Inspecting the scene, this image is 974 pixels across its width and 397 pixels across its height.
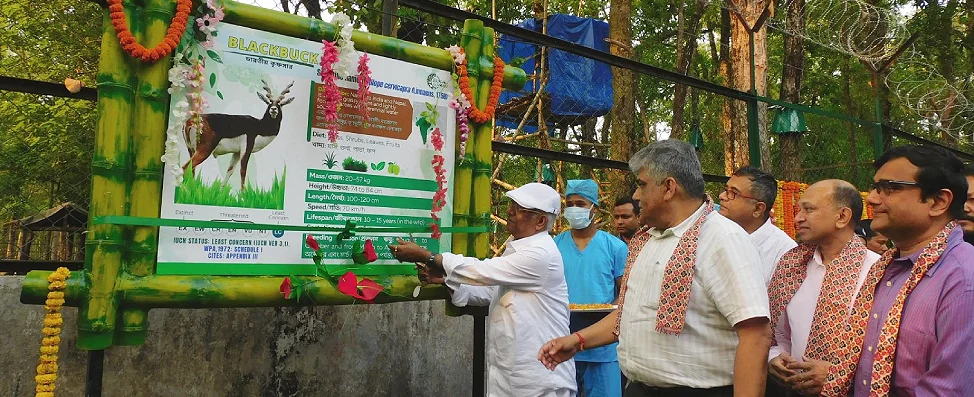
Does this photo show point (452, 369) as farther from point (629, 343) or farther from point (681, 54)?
point (681, 54)

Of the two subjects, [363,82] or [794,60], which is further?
[794,60]

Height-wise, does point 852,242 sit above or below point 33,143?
below

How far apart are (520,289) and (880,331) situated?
1.68 meters

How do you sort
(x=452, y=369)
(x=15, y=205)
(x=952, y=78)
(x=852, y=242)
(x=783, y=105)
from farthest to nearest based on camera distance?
1. (x=952, y=78)
2. (x=783, y=105)
3. (x=452, y=369)
4. (x=15, y=205)
5. (x=852, y=242)

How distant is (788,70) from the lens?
11.0m

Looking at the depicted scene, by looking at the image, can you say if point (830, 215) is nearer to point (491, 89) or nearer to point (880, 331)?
point (880, 331)

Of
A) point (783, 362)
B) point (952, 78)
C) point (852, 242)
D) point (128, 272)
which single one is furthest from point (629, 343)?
point (952, 78)

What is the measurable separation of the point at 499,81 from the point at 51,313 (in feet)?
7.44

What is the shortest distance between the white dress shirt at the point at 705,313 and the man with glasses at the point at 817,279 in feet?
1.10

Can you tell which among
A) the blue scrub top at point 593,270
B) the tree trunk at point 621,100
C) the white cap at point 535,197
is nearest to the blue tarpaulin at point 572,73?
the tree trunk at point 621,100

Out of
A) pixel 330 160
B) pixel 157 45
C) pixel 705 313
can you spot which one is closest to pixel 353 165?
pixel 330 160

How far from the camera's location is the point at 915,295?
2020 mm

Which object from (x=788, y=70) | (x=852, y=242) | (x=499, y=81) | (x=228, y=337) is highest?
(x=788, y=70)

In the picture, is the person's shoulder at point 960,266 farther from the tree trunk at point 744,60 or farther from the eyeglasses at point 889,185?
the tree trunk at point 744,60
